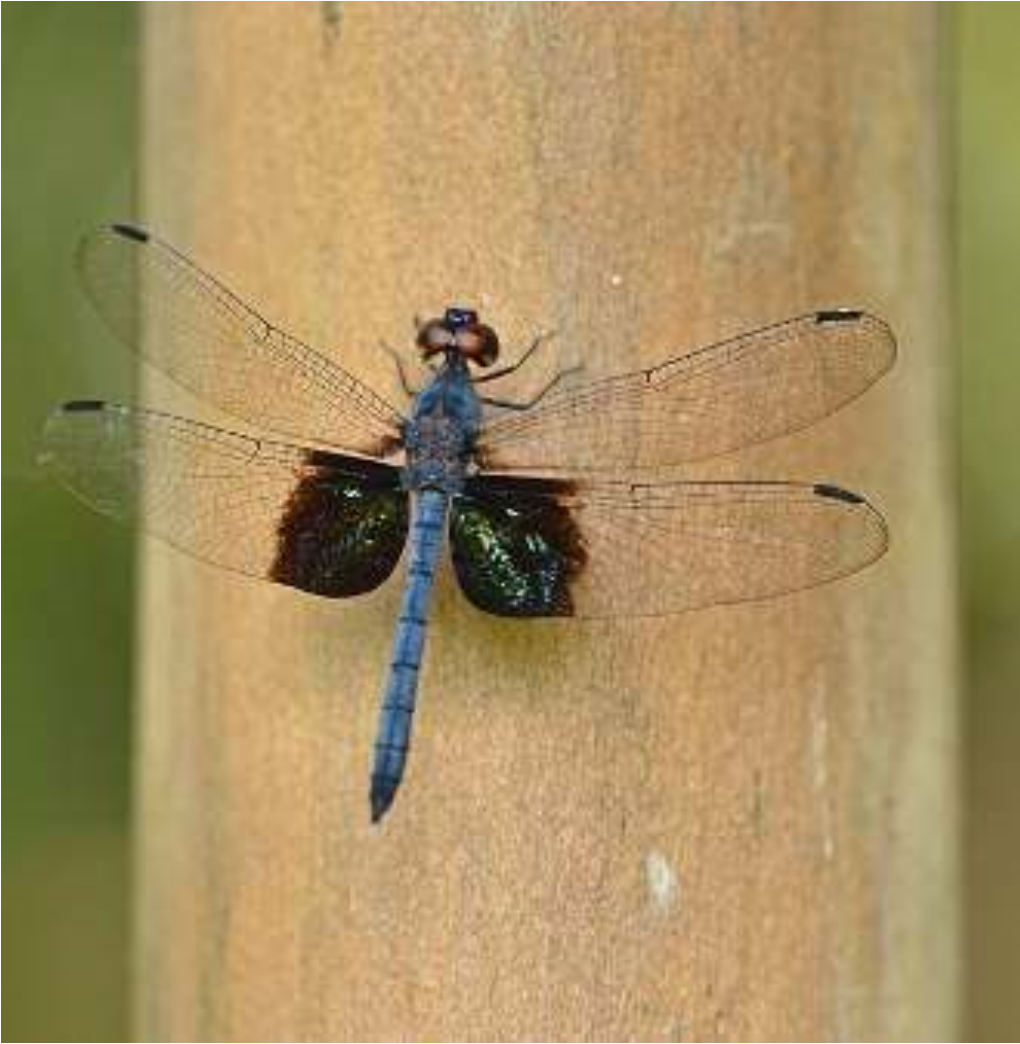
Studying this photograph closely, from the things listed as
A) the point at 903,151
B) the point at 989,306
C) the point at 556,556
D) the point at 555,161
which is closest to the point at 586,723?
the point at 556,556

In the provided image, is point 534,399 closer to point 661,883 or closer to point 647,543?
point 647,543

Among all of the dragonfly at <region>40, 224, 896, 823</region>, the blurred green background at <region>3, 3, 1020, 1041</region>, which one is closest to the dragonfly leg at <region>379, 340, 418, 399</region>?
the dragonfly at <region>40, 224, 896, 823</region>

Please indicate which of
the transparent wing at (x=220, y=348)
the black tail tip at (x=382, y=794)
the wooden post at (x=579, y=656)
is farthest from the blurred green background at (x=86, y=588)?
the black tail tip at (x=382, y=794)

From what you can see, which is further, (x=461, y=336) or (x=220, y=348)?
(x=220, y=348)

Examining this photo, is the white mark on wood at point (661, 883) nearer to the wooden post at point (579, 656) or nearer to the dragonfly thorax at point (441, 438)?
the wooden post at point (579, 656)

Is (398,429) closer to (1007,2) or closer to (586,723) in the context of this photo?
(586,723)

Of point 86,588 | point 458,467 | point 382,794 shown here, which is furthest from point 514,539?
point 86,588

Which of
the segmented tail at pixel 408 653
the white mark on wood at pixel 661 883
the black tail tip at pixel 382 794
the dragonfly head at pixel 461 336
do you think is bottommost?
the white mark on wood at pixel 661 883
